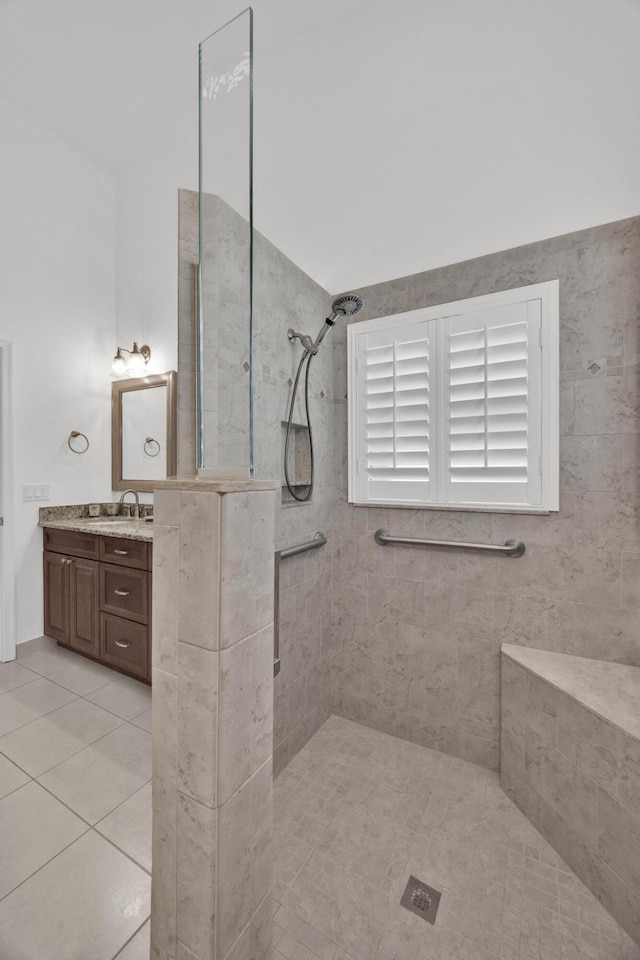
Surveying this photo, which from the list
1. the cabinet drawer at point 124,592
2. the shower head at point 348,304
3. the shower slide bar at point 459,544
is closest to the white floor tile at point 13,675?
the cabinet drawer at point 124,592

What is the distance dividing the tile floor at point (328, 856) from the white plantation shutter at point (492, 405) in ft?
4.06

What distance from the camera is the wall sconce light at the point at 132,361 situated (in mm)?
2910

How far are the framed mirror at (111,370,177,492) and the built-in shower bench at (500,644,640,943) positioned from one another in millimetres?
2476

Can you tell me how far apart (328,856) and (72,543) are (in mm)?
2234

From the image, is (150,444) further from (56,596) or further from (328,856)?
(328,856)

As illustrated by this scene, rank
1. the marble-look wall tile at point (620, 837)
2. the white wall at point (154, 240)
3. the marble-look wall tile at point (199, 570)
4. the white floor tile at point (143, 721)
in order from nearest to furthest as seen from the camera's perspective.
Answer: the marble-look wall tile at point (199, 570)
the marble-look wall tile at point (620, 837)
the white floor tile at point (143, 721)
the white wall at point (154, 240)

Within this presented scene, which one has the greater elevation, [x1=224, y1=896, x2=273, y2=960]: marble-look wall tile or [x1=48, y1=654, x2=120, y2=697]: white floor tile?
[x1=224, y1=896, x2=273, y2=960]: marble-look wall tile

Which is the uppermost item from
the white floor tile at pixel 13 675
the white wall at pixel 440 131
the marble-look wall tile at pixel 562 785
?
the white wall at pixel 440 131

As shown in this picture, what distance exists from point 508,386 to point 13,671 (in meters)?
3.19

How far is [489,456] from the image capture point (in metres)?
1.66

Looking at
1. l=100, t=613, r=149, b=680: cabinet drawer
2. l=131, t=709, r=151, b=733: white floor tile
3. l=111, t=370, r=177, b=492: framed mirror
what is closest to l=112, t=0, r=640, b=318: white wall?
l=111, t=370, r=177, b=492: framed mirror

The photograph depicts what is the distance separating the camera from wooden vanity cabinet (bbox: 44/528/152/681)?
215 cm

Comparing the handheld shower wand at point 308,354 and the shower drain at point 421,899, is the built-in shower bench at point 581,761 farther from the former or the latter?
the handheld shower wand at point 308,354

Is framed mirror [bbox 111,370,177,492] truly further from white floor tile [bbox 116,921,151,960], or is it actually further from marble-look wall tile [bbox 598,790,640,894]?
marble-look wall tile [bbox 598,790,640,894]
